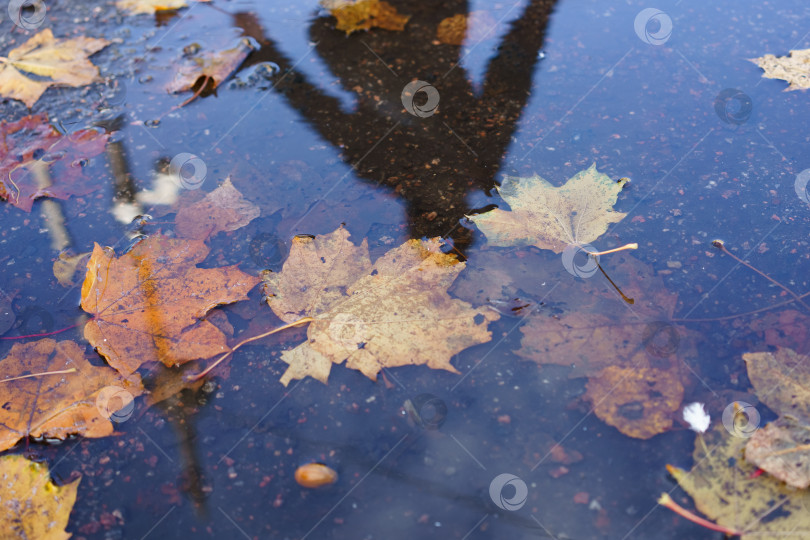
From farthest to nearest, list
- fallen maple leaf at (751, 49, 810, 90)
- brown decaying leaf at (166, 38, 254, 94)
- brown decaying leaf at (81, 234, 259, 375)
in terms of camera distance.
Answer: brown decaying leaf at (166, 38, 254, 94) → fallen maple leaf at (751, 49, 810, 90) → brown decaying leaf at (81, 234, 259, 375)

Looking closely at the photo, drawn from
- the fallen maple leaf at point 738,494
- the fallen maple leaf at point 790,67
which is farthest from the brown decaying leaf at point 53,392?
the fallen maple leaf at point 790,67

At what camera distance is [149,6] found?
2979mm

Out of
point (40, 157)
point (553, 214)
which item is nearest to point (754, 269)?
point (553, 214)

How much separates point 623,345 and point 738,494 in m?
0.46

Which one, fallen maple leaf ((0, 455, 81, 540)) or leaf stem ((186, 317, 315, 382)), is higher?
leaf stem ((186, 317, 315, 382))

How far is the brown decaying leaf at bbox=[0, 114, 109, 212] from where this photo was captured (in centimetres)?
212

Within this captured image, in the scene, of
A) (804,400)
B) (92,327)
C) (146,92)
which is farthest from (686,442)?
(146,92)

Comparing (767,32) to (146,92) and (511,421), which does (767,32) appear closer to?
(511,421)

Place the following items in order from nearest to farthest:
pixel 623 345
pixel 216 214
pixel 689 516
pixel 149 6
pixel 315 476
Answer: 1. pixel 689 516
2. pixel 315 476
3. pixel 623 345
4. pixel 216 214
5. pixel 149 6

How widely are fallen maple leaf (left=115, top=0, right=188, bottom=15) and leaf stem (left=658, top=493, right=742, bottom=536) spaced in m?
3.29

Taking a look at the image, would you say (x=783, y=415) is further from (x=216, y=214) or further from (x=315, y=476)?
(x=216, y=214)

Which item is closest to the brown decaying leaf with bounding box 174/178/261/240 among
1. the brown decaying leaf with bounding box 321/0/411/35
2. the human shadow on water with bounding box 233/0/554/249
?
the human shadow on water with bounding box 233/0/554/249

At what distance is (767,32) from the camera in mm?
2529

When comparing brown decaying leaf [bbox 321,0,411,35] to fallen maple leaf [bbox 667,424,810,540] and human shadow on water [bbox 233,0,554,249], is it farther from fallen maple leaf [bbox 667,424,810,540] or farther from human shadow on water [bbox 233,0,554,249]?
fallen maple leaf [bbox 667,424,810,540]
